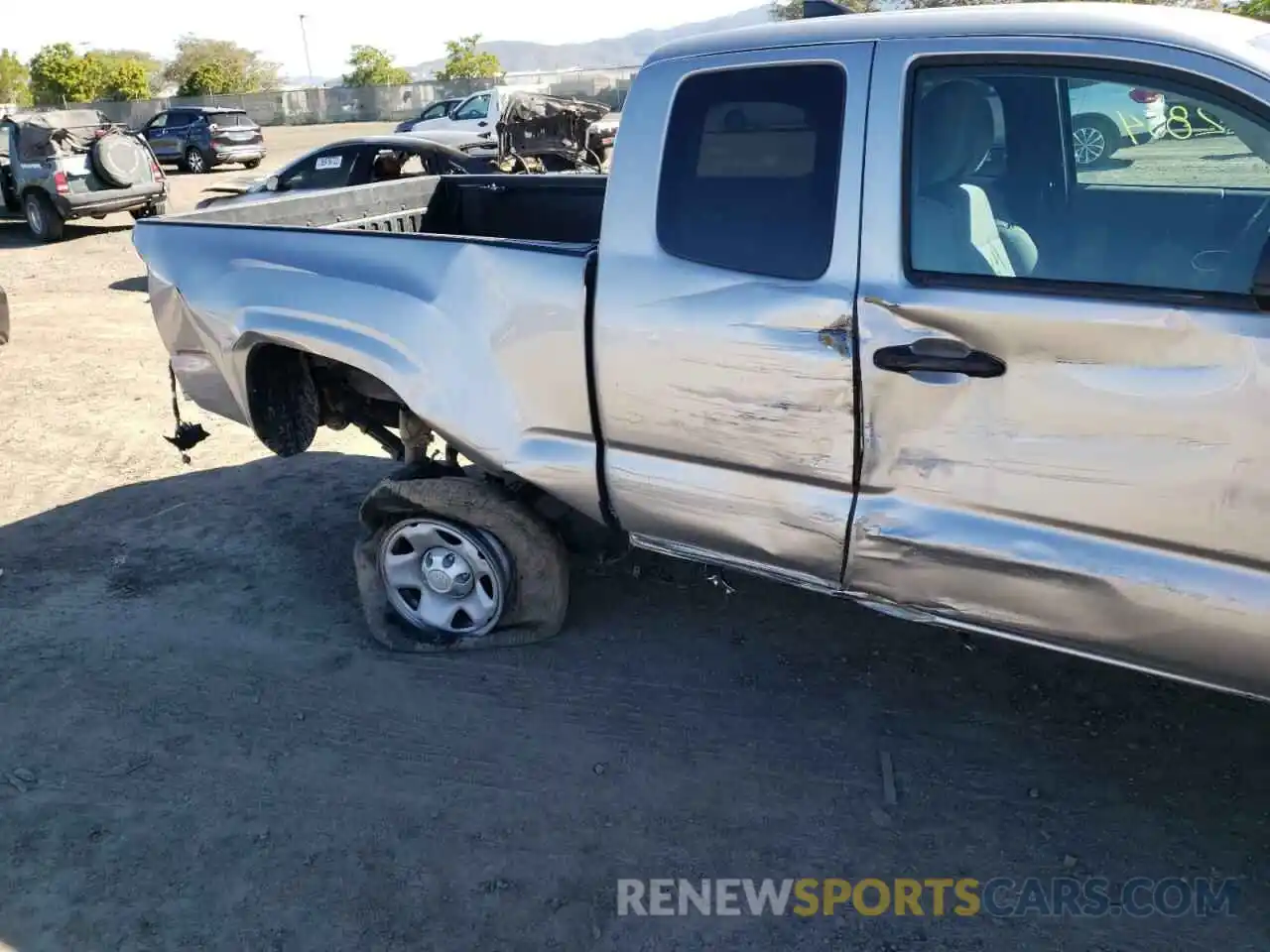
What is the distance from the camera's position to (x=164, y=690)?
3.71 meters

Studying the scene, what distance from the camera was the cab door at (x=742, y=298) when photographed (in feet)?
9.13

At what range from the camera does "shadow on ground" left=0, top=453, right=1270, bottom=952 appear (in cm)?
272

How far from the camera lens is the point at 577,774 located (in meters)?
3.22

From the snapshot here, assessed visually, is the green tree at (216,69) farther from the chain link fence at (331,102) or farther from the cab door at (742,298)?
the cab door at (742,298)

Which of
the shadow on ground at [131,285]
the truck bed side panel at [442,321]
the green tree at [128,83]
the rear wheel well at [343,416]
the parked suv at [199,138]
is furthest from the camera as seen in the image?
the green tree at [128,83]

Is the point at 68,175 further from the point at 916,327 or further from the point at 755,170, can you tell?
the point at 916,327

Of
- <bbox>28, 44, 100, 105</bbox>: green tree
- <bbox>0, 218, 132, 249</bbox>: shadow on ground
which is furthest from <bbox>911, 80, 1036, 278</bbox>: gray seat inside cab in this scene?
<bbox>28, 44, 100, 105</bbox>: green tree

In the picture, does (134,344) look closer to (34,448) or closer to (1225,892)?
(34,448)

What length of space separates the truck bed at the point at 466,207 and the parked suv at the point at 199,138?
2152 cm

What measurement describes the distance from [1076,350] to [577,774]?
188 cm

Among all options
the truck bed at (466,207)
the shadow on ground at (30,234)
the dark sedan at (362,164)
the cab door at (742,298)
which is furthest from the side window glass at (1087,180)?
the shadow on ground at (30,234)

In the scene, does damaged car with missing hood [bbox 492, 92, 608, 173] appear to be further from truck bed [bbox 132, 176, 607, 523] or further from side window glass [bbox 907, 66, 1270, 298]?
side window glass [bbox 907, 66, 1270, 298]
